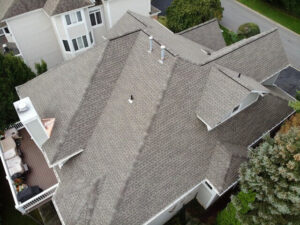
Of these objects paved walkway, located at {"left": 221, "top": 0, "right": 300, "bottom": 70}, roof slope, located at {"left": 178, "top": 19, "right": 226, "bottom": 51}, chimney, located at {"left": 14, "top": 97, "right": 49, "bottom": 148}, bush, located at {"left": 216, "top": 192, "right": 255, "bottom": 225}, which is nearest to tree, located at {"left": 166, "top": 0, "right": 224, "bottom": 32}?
roof slope, located at {"left": 178, "top": 19, "right": 226, "bottom": 51}

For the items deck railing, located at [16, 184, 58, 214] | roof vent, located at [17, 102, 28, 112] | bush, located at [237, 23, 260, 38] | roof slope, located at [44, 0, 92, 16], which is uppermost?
roof slope, located at [44, 0, 92, 16]

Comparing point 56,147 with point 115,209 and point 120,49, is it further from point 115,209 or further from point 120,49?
point 120,49

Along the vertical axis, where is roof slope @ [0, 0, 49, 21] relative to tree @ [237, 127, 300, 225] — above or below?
above

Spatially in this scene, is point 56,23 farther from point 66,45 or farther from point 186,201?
point 186,201

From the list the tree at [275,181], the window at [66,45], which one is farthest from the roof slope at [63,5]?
the tree at [275,181]

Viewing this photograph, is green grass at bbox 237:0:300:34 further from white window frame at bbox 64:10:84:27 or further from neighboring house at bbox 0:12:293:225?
white window frame at bbox 64:10:84:27

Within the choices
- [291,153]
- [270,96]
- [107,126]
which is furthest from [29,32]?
Result: [291,153]
